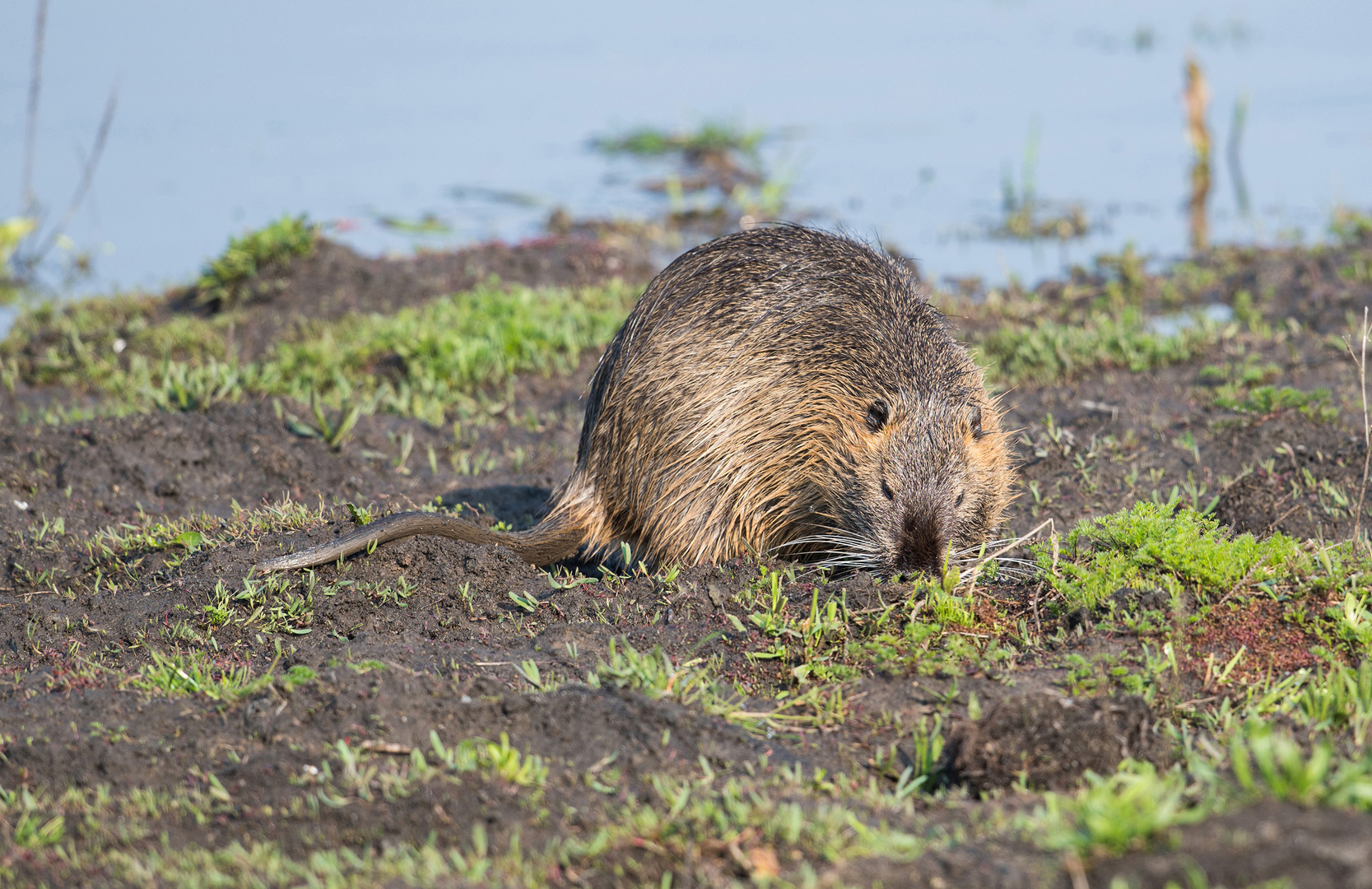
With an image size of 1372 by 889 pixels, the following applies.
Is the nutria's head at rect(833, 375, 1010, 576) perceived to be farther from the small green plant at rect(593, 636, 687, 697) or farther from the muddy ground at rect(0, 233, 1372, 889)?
the small green plant at rect(593, 636, 687, 697)

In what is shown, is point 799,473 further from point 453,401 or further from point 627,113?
point 627,113

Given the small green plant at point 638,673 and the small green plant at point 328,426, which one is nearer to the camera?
the small green plant at point 638,673

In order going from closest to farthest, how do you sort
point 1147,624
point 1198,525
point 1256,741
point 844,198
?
point 1256,741 → point 1147,624 → point 1198,525 → point 844,198

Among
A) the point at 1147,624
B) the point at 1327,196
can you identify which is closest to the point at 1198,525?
the point at 1147,624

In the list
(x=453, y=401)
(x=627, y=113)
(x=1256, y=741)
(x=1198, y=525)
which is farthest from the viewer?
(x=627, y=113)

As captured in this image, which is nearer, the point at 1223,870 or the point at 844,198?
the point at 1223,870

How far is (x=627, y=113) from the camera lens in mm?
14258

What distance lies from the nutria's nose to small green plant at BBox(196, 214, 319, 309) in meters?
5.35

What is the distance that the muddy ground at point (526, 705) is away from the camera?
2.59 m

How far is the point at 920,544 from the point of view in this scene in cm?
416

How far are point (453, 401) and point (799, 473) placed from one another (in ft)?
8.81

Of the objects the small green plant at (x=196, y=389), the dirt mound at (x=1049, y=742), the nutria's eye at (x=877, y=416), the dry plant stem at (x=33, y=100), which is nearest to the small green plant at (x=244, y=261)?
the dry plant stem at (x=33, y=100)

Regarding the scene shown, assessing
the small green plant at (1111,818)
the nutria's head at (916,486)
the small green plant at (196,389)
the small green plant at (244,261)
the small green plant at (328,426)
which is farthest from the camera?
the small green plant at (244,261)

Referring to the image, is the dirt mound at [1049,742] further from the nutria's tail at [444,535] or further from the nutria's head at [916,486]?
the nutria's tail at [444,535]
